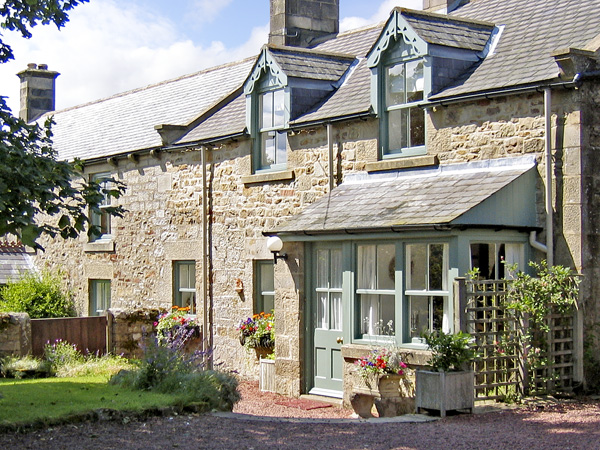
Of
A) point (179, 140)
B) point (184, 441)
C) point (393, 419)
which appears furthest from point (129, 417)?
point (179, 140)

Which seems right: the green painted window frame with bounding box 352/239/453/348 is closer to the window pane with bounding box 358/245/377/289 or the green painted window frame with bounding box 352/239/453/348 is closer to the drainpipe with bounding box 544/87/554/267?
the window pane with bounding box 358/245/377/289

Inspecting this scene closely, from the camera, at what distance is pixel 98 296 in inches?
835

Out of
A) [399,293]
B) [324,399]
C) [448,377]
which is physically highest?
[399,293]

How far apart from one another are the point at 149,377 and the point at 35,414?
2.10 metres

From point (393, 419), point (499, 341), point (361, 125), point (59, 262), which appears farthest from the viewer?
point (59, 262)

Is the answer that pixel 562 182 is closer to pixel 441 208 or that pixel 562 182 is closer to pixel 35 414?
pixel 441 208

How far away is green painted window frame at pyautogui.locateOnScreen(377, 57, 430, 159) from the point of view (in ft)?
45.5

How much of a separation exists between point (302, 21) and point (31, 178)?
37.3 ft

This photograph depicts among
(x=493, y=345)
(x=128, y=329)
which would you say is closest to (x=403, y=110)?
(x=493, y=345)

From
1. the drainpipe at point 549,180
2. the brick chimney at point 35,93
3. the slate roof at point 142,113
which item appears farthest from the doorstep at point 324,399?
the brick chimney at point 35,93

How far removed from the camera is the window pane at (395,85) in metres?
14.2

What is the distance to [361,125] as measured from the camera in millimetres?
14609

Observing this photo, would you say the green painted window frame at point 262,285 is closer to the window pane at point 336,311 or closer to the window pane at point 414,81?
the window pane at point 336,311

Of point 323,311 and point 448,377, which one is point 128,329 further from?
point 448,377
